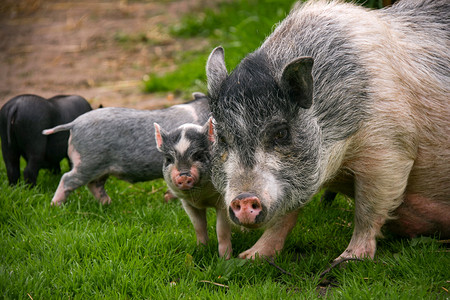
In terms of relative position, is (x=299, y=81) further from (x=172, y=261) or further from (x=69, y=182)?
(x=69, y=182)

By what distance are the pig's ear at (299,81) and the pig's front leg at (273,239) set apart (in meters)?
1.02

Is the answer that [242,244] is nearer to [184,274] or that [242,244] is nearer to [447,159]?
[184,274]

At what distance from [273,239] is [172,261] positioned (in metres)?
0.79

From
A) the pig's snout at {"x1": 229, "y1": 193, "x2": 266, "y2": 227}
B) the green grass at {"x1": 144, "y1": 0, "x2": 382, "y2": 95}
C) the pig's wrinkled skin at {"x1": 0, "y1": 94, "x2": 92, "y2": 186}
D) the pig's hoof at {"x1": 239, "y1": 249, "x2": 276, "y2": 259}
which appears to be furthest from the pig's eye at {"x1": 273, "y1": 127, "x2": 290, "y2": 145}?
the pig's wrinkled skin at {"x1": 0, "y1": 94, "x2": 92, "y2": 186}

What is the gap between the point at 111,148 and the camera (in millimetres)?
5629

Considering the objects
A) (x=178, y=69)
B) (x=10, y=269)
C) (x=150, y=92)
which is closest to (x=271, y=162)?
(x=10, y=269)

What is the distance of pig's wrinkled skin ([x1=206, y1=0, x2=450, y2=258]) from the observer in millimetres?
3830

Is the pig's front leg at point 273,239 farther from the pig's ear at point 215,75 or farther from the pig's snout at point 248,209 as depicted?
the pig's ear at point 215,75

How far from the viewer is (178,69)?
10023mm

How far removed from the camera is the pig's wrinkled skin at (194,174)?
4414mm

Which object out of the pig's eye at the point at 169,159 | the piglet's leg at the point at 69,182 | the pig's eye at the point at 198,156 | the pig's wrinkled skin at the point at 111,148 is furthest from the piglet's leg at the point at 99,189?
the pig's eye at the point at 198,156

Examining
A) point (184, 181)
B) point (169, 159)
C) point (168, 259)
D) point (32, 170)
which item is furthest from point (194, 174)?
A: point (32, 170)

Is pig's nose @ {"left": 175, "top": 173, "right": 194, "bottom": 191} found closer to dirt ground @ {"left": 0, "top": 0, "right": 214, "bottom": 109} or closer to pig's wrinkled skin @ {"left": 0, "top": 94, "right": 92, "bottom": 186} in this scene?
pig's wrinkled skin @ {"left": 0, "top": 94, "right": 92, "bottom": 186}

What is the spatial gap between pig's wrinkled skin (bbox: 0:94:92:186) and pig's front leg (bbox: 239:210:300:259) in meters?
2.55
